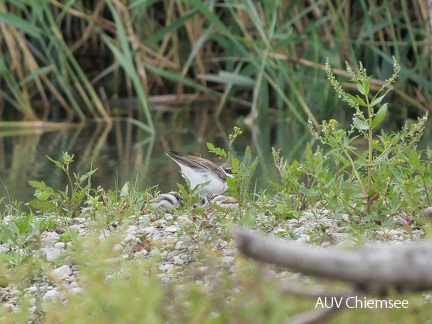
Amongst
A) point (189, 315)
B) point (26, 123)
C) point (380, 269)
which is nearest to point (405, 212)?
point (189, 315)

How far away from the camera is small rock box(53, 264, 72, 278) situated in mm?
3799

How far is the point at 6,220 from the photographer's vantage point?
473 centimetres

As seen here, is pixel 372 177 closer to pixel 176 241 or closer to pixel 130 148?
pixel 176 241

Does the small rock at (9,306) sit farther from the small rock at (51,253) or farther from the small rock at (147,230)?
the small rock at (147,230)

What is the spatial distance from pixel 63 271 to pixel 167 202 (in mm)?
1027

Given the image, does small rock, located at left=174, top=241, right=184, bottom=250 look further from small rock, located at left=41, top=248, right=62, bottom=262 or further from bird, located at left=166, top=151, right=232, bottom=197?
bird, located at left=166, top=151, right=232, bottom=197

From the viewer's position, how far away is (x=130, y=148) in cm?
895

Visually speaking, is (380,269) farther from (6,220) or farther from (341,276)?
(6,220)

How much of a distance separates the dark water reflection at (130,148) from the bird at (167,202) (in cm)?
140

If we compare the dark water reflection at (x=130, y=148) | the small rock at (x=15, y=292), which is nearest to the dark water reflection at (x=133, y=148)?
the dark water reflection at (x=130, y=148)

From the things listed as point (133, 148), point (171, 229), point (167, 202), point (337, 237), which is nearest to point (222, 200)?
point (167, 202)

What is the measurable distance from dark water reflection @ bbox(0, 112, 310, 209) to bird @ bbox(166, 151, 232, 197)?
1.14 meters

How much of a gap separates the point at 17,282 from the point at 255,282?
4.23 feet

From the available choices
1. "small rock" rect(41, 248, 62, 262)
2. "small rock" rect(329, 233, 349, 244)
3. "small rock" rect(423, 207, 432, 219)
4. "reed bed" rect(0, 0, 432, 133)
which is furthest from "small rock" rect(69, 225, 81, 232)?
"reed bed" rect(0, 0, 432, 133)
